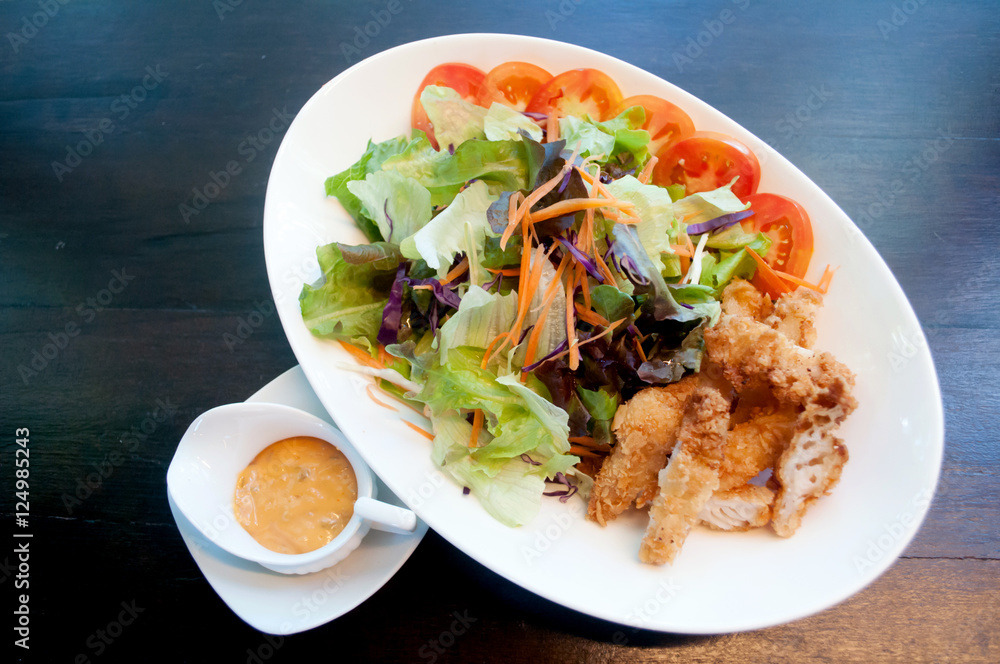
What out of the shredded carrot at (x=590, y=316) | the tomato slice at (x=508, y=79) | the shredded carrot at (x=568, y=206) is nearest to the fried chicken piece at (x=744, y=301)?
the shredded carrot at (x=590, y=316)

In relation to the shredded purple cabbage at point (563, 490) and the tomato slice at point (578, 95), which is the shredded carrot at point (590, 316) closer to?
the shredded purple cabbage at point (563, 490)

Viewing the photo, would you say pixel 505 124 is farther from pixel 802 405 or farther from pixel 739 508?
pixel 739 508

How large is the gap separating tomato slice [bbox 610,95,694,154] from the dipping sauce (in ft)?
5.99

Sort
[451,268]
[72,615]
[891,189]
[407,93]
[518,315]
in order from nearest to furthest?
1. [518,315]
2. [451,268]
3. [72,615]
4. [407,93]
5. [891,189]

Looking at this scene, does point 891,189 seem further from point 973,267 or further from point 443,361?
point 443,361

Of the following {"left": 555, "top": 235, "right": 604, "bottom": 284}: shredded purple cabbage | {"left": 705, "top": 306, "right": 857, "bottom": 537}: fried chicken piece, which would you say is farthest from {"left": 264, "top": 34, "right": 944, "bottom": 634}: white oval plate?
{"left": 555, "top": 235, "right": 604, "bottom": 284}: shredded purple cabbage

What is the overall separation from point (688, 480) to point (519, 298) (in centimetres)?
79

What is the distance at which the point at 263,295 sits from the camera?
2582 mm

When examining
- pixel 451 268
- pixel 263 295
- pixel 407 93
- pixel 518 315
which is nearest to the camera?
pixel 518 315

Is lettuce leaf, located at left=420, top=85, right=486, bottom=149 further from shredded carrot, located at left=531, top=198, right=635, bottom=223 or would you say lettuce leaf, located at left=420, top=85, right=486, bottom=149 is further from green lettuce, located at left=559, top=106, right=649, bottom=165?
shredded carrot, located at left=531, top=198, right=635, bottom=223

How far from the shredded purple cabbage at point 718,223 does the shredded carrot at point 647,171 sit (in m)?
0.26

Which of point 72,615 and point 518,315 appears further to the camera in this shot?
point 72,615

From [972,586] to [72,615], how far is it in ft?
11.7

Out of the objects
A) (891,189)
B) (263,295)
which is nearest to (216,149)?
(263,295)
